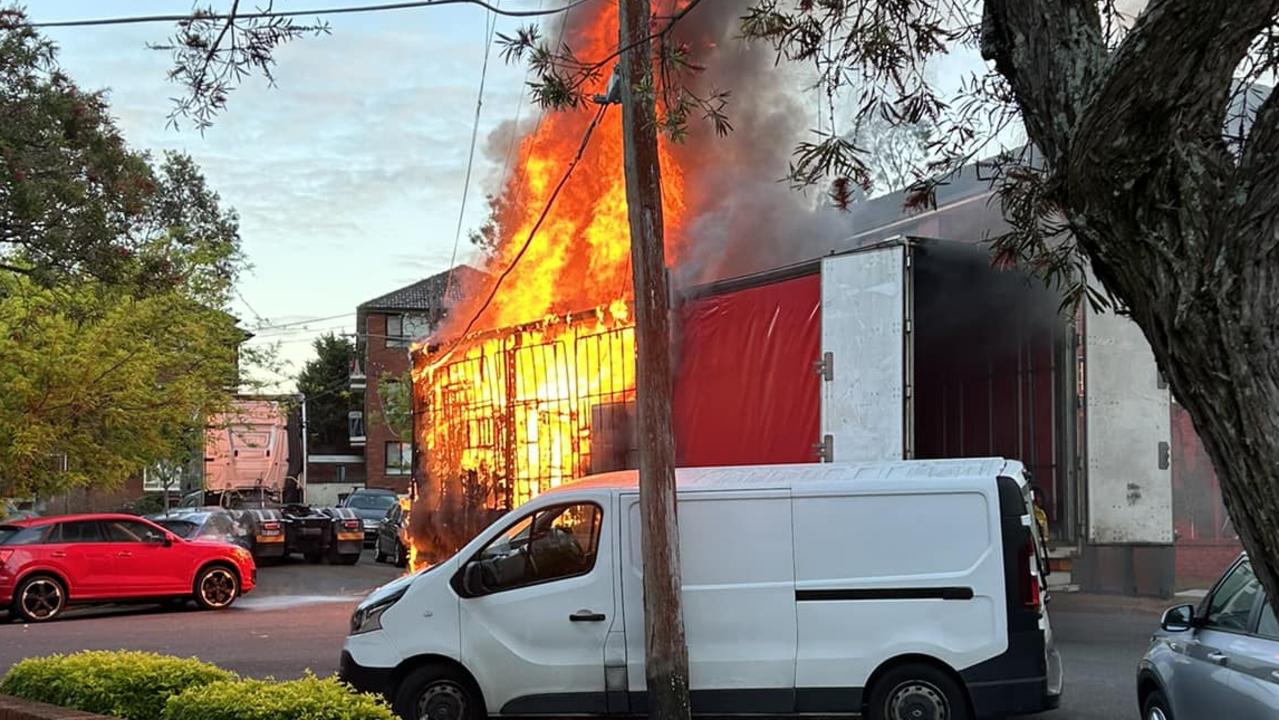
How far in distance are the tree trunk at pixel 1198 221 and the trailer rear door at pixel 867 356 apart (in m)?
7.04

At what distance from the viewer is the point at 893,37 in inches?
240

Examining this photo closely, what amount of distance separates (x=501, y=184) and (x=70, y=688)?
12.2 metres

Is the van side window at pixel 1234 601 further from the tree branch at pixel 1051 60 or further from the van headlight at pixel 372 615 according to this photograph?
the van headlight at pixel 372 615

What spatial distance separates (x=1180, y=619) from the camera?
669cm

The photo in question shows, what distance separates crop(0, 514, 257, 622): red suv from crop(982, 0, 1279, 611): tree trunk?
17274 mm

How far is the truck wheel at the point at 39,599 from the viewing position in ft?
56.3

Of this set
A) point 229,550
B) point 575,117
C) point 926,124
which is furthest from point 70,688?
point 229,550

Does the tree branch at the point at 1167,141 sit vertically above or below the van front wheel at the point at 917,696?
above

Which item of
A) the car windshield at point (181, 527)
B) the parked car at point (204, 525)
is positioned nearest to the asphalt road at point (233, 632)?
the parked car at point (204, 525)

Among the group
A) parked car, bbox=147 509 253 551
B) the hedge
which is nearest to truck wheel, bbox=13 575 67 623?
parked car, bbox=147 509 253 551

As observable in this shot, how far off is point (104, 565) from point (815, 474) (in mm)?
12833

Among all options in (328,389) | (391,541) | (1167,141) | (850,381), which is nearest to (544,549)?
(850,381)

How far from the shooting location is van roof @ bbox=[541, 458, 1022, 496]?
8.40 metres

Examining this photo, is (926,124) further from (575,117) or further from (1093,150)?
(575,117)
